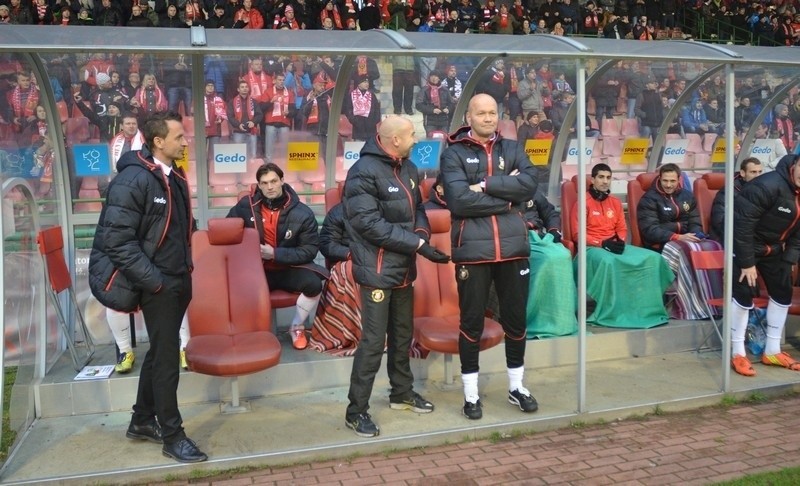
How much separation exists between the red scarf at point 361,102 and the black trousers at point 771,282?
10.8ft

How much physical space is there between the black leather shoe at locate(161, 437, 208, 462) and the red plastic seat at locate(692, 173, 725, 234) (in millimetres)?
5305

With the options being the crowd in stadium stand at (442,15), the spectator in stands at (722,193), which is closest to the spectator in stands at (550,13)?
the crowd in stadium stand at (442,15)

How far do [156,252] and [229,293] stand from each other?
52.6 inches

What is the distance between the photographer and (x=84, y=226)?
624 centimetres

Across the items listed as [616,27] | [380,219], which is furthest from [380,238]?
[616,27]

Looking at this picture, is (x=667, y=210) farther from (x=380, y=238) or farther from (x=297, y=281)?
(x=380, y=238)

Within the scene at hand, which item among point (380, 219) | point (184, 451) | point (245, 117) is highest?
point (245, 117)

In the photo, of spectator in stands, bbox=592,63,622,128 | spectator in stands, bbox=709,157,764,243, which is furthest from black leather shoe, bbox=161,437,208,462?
spectator in stands, bbox=592,63,622,128

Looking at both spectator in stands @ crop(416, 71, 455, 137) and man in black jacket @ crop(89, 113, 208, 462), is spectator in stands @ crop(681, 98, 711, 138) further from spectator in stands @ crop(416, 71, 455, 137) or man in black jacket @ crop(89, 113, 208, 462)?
man in black jacket @ crop(89, 113, 208, 462)

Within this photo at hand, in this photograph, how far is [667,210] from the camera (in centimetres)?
712

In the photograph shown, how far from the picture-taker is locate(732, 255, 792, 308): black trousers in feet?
18.7

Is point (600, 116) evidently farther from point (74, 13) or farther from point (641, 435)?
point (74, 13)

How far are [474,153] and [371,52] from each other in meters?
0.91

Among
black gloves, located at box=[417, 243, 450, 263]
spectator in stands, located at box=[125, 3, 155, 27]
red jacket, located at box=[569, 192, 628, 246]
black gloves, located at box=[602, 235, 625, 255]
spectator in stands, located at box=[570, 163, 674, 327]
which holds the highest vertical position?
spectator in stands, located at box=[125, 3, 155, 27]
